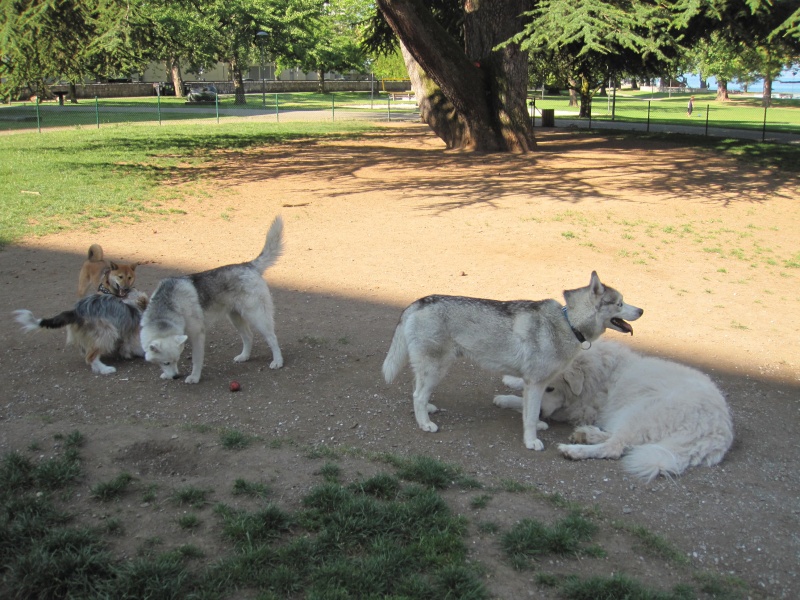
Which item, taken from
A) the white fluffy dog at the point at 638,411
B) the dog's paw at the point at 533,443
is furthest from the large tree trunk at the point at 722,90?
the dog's paw at the point at 533,443

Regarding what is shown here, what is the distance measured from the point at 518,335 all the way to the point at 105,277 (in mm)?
4862

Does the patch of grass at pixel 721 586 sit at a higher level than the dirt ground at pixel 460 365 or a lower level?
lower

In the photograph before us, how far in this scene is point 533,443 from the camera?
612 centimetres

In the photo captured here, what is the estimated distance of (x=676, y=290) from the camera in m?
10.5

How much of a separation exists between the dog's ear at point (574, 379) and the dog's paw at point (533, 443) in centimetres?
75

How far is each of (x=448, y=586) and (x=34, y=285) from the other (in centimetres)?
877

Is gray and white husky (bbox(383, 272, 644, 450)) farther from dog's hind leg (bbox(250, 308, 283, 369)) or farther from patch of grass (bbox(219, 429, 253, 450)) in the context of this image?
dog's hind leg (bbox(250, 308, 283, 369))

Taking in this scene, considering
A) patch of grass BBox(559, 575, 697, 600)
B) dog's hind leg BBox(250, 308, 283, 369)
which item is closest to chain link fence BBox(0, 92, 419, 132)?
dog's hind leg BBox(250, 308, 283, 369)

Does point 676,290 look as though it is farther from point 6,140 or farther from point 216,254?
point 6,140

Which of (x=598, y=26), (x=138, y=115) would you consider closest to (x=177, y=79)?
(x=138, y=115)

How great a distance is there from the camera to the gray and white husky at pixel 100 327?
7.61 m

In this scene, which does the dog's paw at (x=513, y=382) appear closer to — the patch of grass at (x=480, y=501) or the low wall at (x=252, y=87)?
the patch of grass at (x=480, y=501)

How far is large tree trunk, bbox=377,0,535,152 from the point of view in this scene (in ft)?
72.8

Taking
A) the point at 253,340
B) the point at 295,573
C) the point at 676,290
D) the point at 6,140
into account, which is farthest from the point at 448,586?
the point at 6,140
